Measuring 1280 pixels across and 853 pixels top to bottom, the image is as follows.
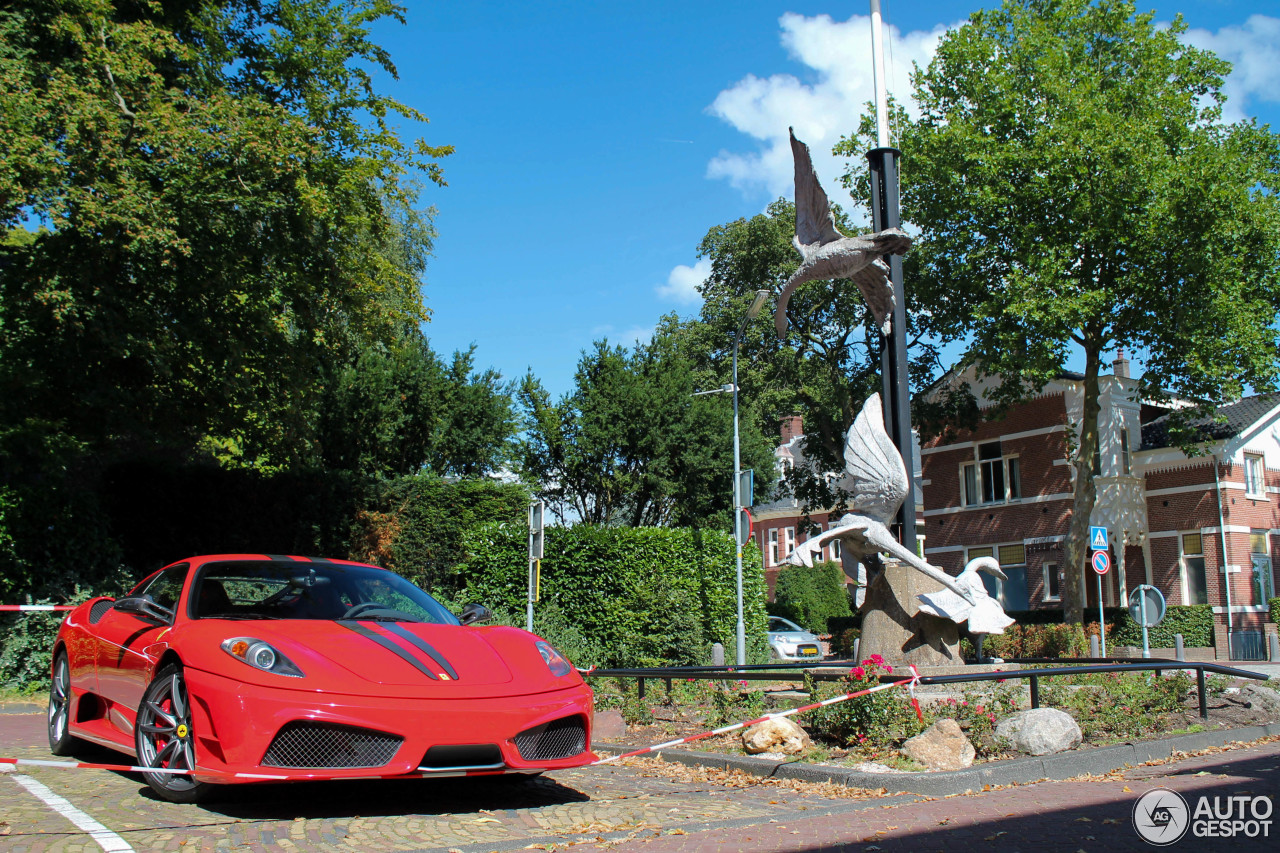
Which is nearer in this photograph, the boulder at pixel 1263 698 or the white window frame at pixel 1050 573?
the boulder at pixel 1263 698

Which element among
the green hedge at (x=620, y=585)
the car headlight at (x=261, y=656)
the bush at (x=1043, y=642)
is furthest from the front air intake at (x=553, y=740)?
the bush at (x=1043, y=642)

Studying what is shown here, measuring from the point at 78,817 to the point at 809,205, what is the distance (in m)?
A: 9.88

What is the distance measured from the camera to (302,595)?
6109 mm

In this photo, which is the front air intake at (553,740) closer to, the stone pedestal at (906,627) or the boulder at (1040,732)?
the boulder at (1040,732)

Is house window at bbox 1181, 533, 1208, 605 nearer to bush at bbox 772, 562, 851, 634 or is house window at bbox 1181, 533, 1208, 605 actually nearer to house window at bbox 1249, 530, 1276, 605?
house window at bbox 1249, 530, 1276, 605

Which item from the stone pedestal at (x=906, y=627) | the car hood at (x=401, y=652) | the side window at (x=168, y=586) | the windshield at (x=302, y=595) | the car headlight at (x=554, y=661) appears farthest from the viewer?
the stone pedestal at (x=906, y=627)

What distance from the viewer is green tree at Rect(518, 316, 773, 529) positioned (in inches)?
1251

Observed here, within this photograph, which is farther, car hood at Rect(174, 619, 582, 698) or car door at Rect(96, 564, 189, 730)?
car door at Rect(96, 564, 189, 730)

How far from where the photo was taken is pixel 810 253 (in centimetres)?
1207

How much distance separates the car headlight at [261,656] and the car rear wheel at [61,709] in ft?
9.42

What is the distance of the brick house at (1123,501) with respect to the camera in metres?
30.8

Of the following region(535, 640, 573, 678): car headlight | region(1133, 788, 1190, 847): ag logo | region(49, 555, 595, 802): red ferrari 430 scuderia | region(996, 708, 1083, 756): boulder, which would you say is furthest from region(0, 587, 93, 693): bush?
region(1133, 788, 1190, 847): ag logo

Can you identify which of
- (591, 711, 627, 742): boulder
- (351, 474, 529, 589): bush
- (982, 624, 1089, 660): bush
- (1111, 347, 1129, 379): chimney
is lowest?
(982, 624, 1089, 660): bush

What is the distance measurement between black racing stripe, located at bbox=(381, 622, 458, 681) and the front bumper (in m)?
0.27
